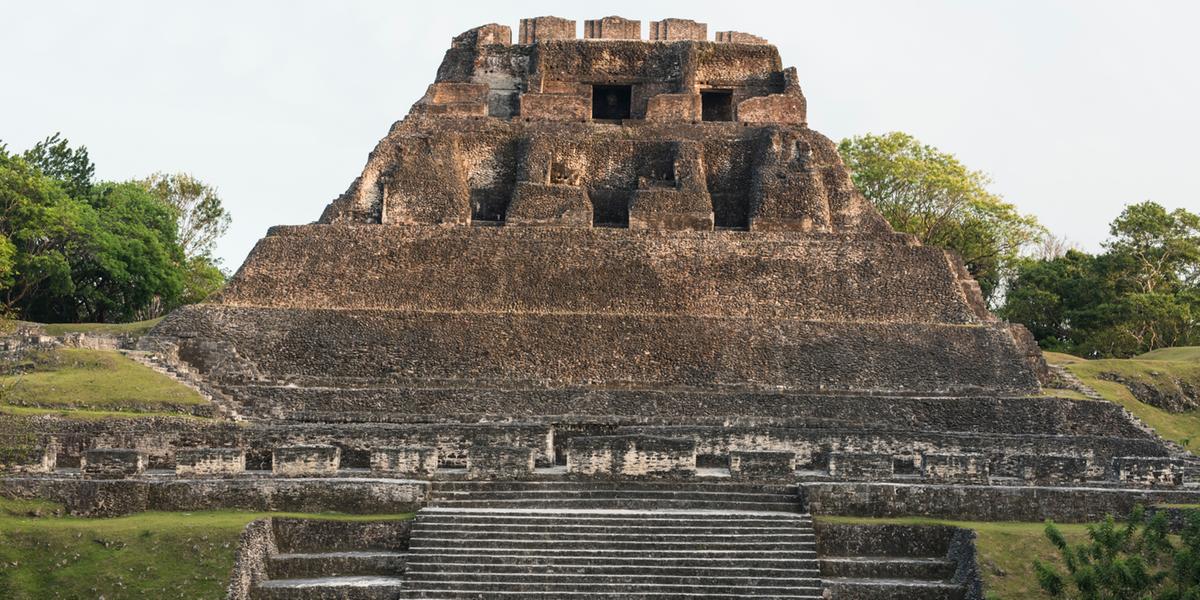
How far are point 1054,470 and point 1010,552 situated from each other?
3403 mm

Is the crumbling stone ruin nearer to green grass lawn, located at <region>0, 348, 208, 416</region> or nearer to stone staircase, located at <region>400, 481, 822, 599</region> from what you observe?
stone staircase, located at <region>400, 481, 822, 599</region>

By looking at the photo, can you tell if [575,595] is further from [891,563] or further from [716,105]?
[716,105]

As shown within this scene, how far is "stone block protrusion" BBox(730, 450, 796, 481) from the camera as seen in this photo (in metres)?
21.2

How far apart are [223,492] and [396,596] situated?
130 inches

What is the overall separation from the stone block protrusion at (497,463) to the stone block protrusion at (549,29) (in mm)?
21177

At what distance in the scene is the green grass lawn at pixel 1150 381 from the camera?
30062mm

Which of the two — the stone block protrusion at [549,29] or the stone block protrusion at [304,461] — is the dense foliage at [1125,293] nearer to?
the stone block protrusion at [549,29]

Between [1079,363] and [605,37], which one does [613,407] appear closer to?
[1079,363]

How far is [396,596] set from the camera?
1825cm

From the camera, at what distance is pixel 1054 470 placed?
21.7 m

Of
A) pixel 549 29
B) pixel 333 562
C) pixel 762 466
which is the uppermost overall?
pixel 549 29

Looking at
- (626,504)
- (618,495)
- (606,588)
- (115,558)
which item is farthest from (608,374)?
(115,558)

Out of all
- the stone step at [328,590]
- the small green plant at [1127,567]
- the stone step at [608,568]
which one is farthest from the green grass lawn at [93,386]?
the small green plant at [1127,567]

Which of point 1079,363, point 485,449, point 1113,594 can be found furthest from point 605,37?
point 1113,594
